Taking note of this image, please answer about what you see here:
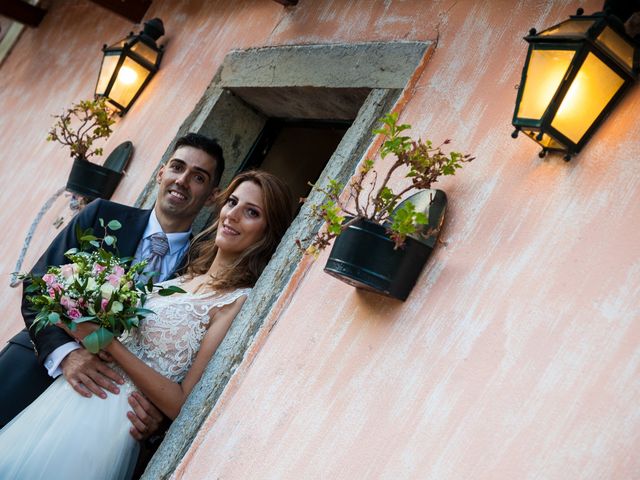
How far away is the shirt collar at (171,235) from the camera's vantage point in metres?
4.09

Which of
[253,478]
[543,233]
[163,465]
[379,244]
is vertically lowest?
[163,465]

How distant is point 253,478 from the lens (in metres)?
2.90

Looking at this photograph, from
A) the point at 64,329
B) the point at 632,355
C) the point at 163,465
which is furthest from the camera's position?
the point at 64,329

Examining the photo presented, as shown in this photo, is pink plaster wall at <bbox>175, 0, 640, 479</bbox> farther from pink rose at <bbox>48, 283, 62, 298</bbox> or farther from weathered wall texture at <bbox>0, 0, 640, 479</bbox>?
pink rose at <bbox>48, 283, 62, 298</bbox>

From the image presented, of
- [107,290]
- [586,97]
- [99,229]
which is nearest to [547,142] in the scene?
[586,97]

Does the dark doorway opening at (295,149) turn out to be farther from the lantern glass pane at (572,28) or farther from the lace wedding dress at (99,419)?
the lantern glass pane at (572,28)

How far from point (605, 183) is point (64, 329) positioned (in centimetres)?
225

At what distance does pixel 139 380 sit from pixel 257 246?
0.76 meters

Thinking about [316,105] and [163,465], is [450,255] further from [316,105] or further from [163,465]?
[316,105]

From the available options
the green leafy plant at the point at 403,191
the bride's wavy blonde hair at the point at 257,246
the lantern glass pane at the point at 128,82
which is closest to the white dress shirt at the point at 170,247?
the bride's wavy blonde hair at the point at 257,246

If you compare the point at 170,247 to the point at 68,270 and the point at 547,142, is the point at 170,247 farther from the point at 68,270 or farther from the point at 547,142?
the point at 547,142

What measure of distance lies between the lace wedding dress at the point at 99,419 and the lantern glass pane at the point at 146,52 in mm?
2122

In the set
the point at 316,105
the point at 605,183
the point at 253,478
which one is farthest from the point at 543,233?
the point at 316,105

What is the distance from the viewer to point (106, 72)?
17.1 ft
